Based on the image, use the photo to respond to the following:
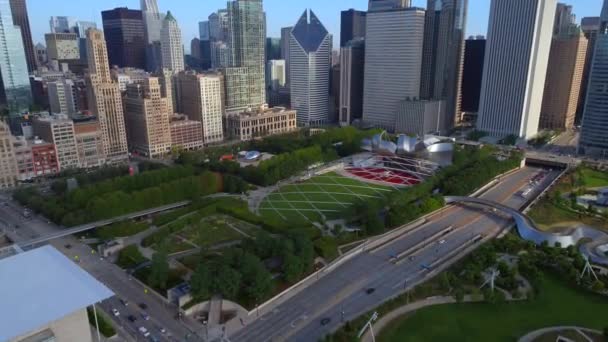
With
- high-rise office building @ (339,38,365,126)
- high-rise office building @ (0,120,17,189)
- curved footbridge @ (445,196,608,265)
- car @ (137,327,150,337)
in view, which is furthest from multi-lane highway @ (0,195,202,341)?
high-rise office building @ (339,38,365,126)

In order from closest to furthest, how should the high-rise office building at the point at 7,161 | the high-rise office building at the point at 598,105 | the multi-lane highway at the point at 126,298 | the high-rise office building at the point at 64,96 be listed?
the multi-lane highway at the point at 126,298 → the high-rise office building at the point at 7,161 → the high-rise office building at the point at 598,105 → the high-rise office building at the point at 64,96

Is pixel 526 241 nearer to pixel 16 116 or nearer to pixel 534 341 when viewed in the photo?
pixel 534 341

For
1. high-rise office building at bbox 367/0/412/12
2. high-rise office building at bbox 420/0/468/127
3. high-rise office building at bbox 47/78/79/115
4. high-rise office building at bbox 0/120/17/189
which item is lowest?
high-rise office building at bbox 0/120/17/189

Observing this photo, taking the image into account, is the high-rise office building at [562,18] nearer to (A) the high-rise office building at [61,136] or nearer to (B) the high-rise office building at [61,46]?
(A) the high-rise office building at [61,136]

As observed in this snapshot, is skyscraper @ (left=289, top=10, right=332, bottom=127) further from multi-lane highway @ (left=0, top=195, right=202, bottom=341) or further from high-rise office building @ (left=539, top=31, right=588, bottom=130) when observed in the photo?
multi-lane highway @ (left=0, top=195, right=202, bottom=341)

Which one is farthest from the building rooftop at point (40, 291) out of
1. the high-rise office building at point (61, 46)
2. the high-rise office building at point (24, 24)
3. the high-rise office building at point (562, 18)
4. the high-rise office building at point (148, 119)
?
the high-rise office building at point (61, 46)

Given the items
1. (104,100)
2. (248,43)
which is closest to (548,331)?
(104,100)
